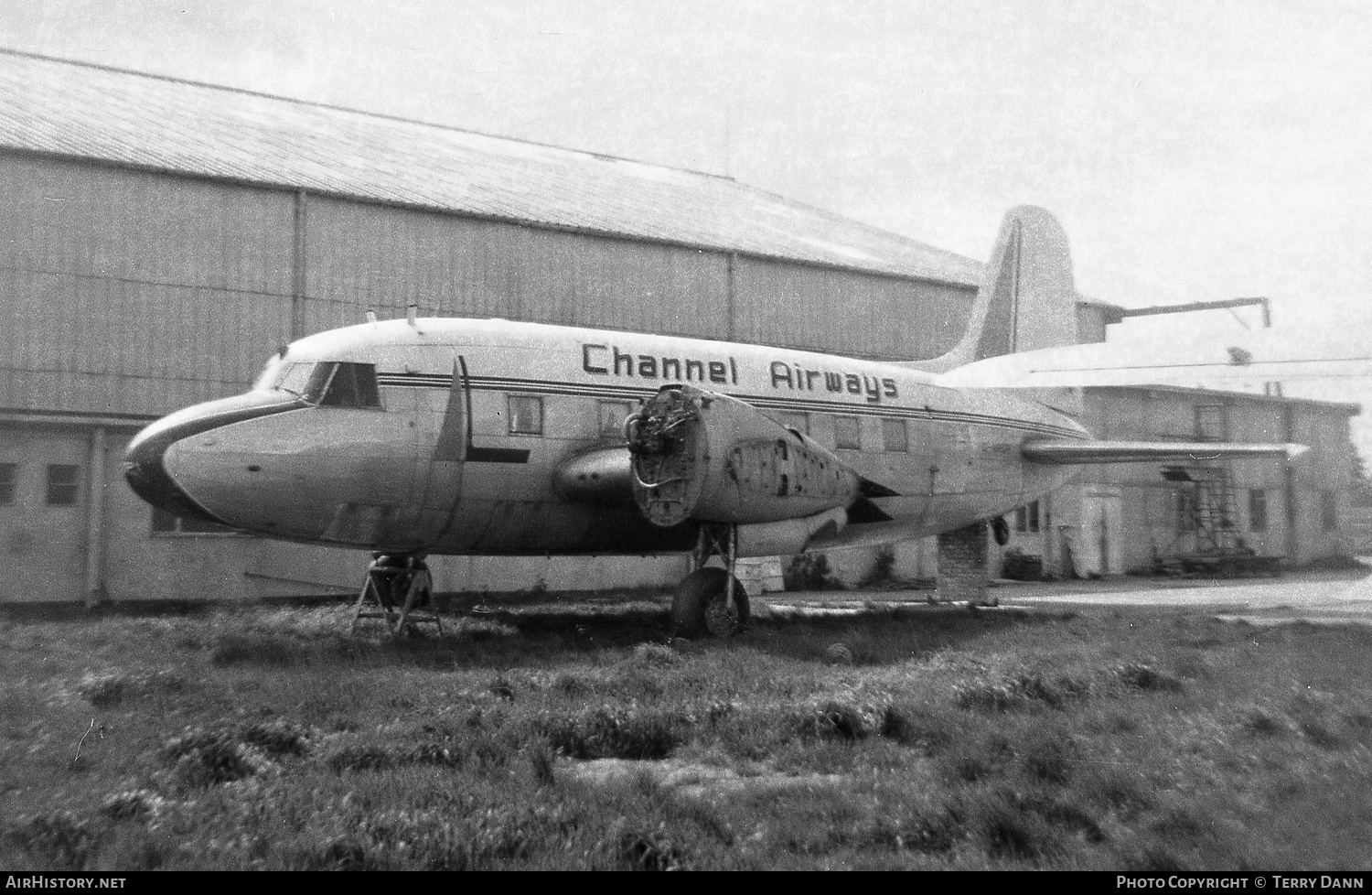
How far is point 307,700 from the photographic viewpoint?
789 centimetres

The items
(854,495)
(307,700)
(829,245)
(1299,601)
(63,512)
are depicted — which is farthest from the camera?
(829,245)

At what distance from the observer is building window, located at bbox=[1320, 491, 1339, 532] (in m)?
34.8

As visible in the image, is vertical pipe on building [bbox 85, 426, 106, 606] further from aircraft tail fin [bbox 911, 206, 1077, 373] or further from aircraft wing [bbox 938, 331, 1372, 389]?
aircraft wing [bbox 938, 331, 1372, 389]

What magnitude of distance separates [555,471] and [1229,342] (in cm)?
747

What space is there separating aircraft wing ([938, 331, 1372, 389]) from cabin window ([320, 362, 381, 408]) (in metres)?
6.76

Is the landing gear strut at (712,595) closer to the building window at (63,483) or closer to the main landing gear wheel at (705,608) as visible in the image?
the main landing gear wheel at (705,608)

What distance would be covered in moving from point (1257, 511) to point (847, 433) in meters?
22.6

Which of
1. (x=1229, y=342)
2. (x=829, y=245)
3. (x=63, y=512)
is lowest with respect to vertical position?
(x=63, y=512)

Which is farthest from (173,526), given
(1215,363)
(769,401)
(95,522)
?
(1215,363)

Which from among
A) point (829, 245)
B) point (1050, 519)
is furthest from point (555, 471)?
point (1050, 519)

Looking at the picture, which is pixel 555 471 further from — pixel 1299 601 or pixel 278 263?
Result: pixel 1299 601

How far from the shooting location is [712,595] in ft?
43.2

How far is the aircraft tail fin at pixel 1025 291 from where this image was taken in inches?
813
